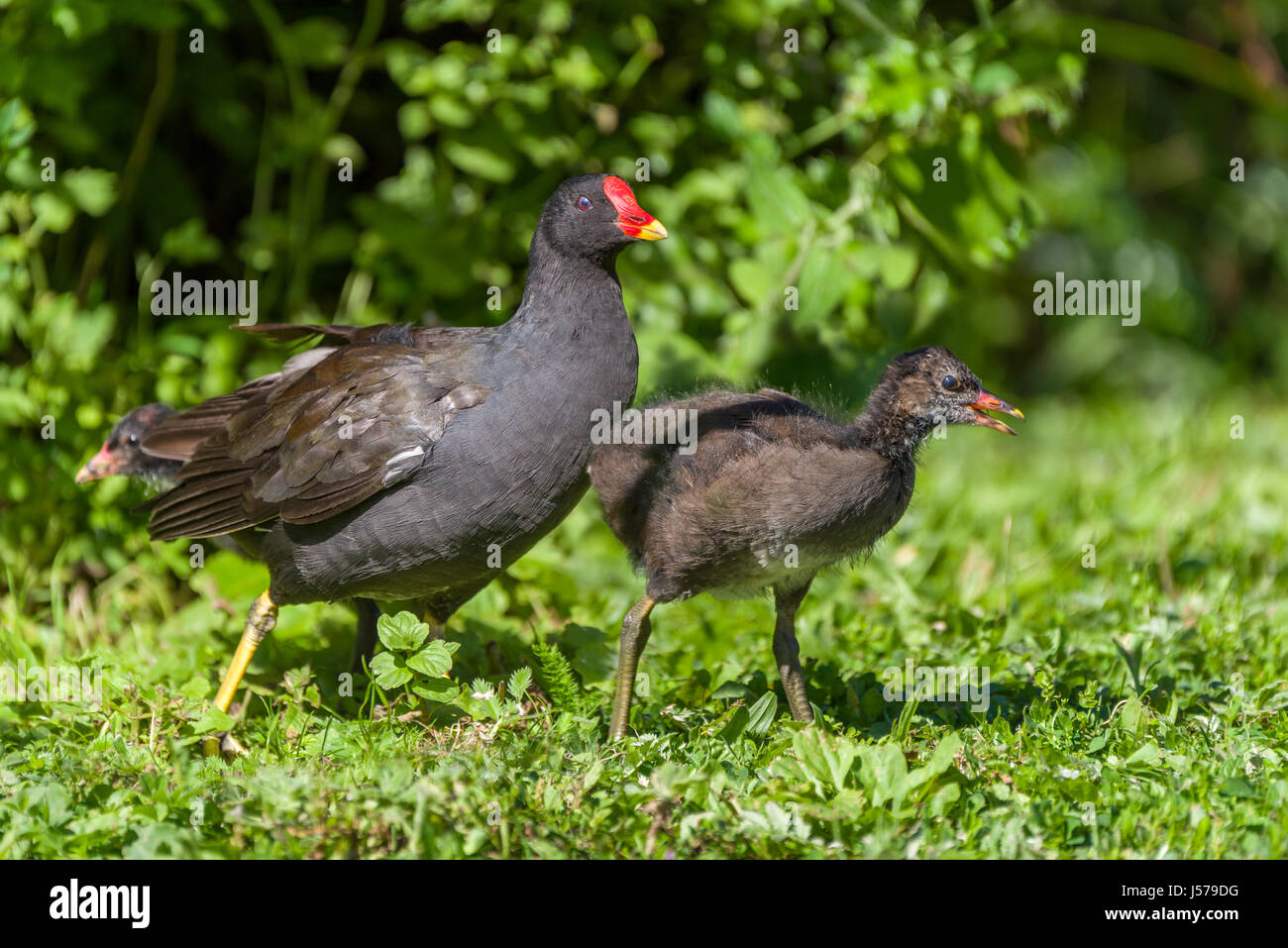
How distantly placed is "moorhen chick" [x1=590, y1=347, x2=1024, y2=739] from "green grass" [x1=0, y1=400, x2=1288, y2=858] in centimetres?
37

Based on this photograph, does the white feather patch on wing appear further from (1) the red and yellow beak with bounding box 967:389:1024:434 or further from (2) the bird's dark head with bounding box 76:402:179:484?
(1) the red and yellow beak with bounding box 967:389:1024:434

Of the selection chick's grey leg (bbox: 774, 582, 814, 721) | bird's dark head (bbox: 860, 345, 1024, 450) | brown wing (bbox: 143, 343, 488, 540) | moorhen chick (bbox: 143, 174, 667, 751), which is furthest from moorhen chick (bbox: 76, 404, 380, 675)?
bird's dark head (bbox: 860, 345, 1024, 450)

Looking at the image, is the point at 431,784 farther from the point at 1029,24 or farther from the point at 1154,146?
the point at 1154,146

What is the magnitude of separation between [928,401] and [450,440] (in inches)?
51.7

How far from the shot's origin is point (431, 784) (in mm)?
3176

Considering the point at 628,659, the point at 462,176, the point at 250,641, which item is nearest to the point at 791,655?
the point at 628,659

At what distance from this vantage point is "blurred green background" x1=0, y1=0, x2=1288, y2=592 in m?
5.28

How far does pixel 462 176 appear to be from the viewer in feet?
20.7

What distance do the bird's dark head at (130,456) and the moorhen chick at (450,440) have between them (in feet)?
2.57

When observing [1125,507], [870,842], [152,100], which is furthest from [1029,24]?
[870,842]

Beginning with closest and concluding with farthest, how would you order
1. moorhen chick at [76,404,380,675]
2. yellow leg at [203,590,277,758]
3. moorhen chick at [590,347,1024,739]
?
moorhen chick at [590,347,1024,739], yellow leg at [203,590,277,758], moorhen chick at [76,404,380,675]

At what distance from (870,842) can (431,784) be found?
100 centimetres

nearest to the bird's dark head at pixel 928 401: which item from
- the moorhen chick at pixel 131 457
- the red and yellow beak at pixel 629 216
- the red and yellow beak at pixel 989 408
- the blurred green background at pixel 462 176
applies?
the red and yellow beak at pixel 989 408

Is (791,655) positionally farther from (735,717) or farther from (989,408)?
(989,408)
